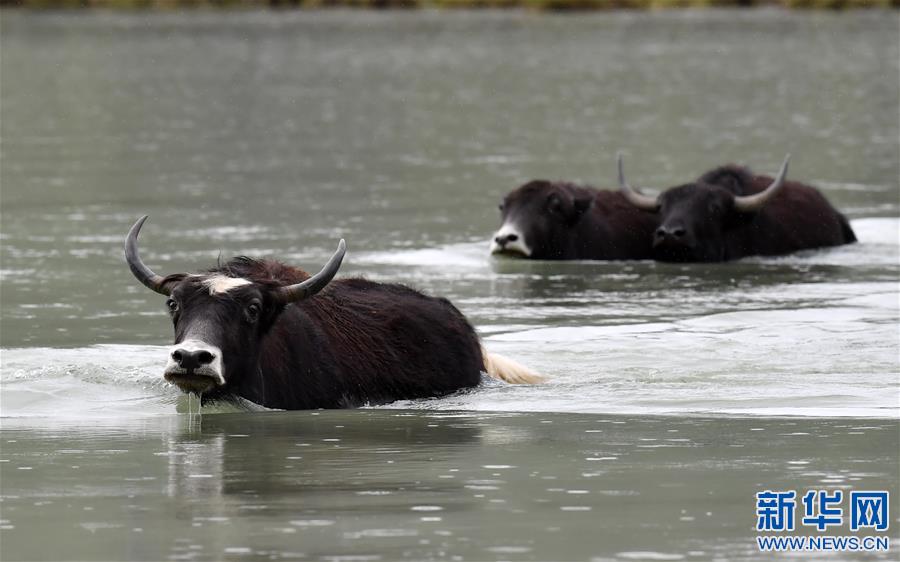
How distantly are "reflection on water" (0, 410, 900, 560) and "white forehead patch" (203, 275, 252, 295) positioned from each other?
0.73 meters

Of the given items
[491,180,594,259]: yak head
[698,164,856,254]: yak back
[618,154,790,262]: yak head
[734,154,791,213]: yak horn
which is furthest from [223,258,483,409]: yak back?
[698,164,856,254]: yak back

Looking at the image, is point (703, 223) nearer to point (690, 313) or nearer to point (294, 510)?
point (690, 313)

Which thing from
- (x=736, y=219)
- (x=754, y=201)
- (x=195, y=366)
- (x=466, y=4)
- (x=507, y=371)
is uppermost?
(x=466, y=4)

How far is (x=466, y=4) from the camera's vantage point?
326ft

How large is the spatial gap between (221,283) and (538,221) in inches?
339

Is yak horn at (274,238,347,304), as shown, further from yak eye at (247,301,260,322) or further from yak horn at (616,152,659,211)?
yak horn at (616,152,659,211)

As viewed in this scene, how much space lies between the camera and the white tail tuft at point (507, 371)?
42.0 ft

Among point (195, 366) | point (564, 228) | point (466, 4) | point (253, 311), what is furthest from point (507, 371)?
point (466, 4)

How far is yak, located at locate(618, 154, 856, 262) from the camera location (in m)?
19.7

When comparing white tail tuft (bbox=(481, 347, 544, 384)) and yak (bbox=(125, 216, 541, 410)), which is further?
white tail tuft (bbox=(481, 347, 544, 384))

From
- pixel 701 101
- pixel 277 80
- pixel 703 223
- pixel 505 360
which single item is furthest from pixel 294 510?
pixel 277 80

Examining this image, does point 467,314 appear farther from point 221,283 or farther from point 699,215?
point 221,283

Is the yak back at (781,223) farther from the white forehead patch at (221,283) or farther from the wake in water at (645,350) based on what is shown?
the white forehead patch at (221,283)

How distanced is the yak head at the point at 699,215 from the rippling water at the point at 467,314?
0.29 m
